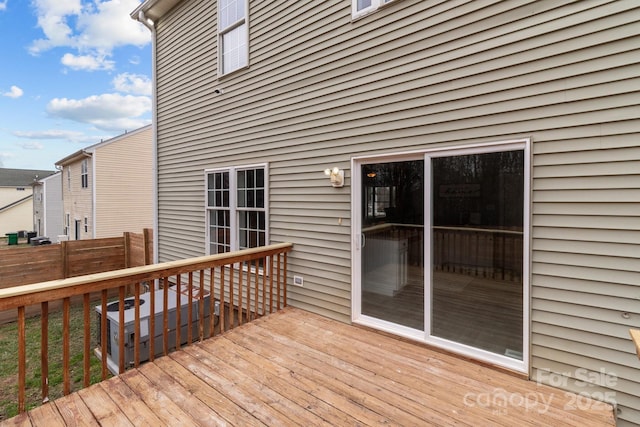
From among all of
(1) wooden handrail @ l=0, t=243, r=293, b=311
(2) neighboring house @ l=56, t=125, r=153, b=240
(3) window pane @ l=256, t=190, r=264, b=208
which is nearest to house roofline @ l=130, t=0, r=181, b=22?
(3) window pane @ l=256, t=190, r=264, b=208

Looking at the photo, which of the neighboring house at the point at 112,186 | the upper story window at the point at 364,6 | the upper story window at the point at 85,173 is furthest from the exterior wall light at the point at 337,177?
the upper story window at the point at 85,173

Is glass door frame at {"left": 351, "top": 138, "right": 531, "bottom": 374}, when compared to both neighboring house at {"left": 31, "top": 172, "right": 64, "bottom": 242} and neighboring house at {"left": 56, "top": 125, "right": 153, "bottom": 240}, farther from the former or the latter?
neighboring house at {"left": 31, "top": 172, "right": 64, "bottom": 242}

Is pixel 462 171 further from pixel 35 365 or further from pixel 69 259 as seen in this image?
pixel 69 259

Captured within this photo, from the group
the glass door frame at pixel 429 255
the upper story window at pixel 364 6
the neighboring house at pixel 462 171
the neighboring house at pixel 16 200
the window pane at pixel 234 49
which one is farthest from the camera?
the neighboring house at pixel 16 200

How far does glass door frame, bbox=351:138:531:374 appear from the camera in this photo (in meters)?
2.53

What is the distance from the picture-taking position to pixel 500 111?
2.63 metres

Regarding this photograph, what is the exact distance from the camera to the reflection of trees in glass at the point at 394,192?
3.17 metres

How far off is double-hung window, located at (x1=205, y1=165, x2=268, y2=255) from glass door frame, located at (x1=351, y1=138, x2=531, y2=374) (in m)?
1.67

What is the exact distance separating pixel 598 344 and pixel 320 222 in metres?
2.86

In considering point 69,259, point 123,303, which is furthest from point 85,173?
point 123,303

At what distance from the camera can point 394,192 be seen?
3375mm

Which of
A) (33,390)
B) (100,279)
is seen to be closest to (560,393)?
(100,279)

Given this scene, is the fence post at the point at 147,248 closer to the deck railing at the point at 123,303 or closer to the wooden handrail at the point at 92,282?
the deck railing at the point at 123,303

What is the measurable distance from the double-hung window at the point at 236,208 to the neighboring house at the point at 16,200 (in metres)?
26.5
